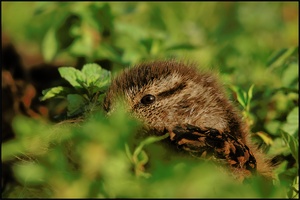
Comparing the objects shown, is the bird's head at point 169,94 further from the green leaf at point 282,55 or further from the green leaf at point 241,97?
the green leaf at point 282,55

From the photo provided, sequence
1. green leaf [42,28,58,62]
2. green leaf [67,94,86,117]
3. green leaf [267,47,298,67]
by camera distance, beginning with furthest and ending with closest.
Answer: green leaf [42,28,58,62] → green leaf [267,47,298,67] → green leaf [67,94,86,117]

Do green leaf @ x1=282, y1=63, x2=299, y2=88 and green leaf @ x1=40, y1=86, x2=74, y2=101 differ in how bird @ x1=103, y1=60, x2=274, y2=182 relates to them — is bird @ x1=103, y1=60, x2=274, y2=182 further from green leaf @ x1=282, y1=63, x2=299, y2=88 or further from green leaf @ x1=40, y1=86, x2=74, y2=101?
green leaf @ x1=282, y1=63, x2=299, y2=88

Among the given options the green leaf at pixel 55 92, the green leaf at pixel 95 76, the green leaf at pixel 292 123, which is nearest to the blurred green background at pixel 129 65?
the green leaf at pixel 292 123

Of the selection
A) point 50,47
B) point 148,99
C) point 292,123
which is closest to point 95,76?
point 148,99

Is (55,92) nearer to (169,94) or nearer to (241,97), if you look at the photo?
(169,94)

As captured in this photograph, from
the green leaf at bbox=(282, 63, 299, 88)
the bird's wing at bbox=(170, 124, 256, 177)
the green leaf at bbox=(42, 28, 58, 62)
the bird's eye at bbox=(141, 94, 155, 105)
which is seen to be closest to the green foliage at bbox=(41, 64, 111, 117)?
the bird's eye at bbox=(141, 94, 155, 105)

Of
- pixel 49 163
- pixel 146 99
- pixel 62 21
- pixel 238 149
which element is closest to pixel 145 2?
pixel 62 21

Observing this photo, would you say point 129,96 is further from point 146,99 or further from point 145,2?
point 145,2
